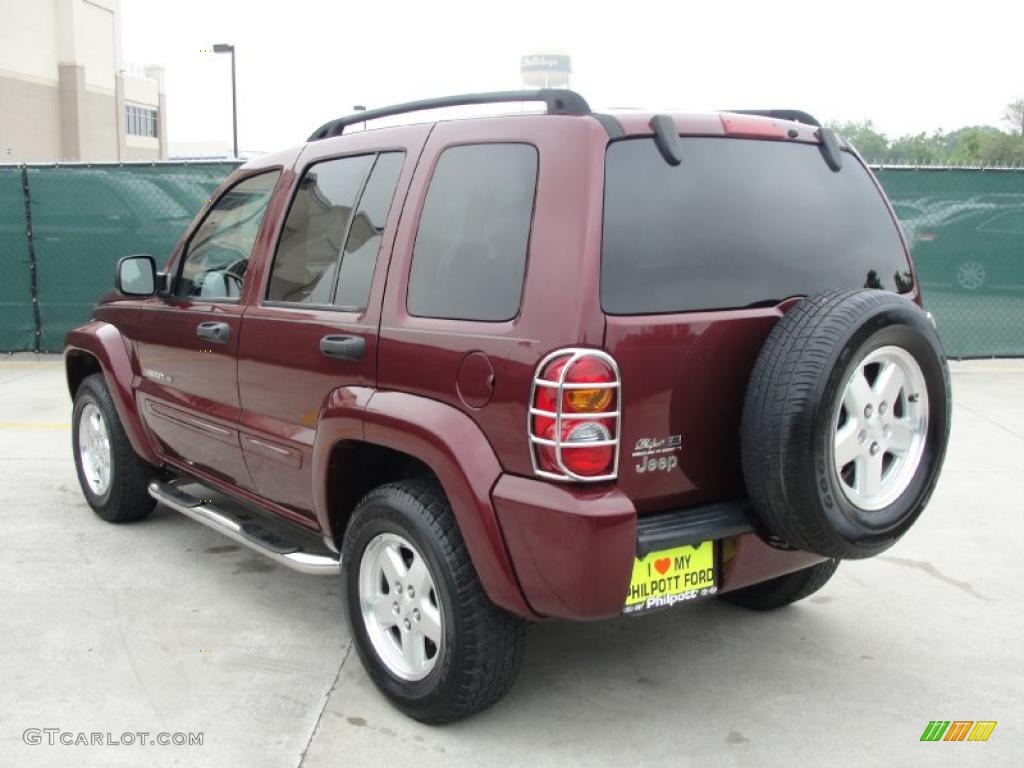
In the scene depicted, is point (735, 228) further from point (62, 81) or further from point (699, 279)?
point (62, 81)

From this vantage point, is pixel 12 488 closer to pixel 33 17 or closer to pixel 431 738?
pixel 431 738

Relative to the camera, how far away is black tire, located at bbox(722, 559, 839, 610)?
403cm

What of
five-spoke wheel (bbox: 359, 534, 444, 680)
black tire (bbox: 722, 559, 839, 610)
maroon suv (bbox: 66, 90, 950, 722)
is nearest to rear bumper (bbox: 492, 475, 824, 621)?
maroon suv (bbox: 66, 90, 950, 722)

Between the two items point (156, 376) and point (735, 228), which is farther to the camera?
point (156, 376)

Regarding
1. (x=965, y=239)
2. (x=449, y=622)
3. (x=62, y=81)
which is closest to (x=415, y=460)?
(x=449, y=622)

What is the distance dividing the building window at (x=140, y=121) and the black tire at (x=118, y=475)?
59073 millimetres

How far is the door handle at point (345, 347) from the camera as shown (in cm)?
339

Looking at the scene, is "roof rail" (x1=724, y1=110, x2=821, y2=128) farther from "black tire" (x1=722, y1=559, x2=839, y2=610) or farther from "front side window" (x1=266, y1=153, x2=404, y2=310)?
"black tire" (x1=722, y1=559, x2=839, y2=610)

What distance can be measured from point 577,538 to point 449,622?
59 cm

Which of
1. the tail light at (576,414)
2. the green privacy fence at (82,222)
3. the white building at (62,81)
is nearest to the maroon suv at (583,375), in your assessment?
the tail light at (576,414)

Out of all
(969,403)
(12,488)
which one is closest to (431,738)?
(12,488)

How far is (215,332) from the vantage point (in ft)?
13.8

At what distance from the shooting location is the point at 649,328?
9.43 ft

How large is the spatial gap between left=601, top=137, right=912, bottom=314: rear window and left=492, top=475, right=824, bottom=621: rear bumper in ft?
1.79
